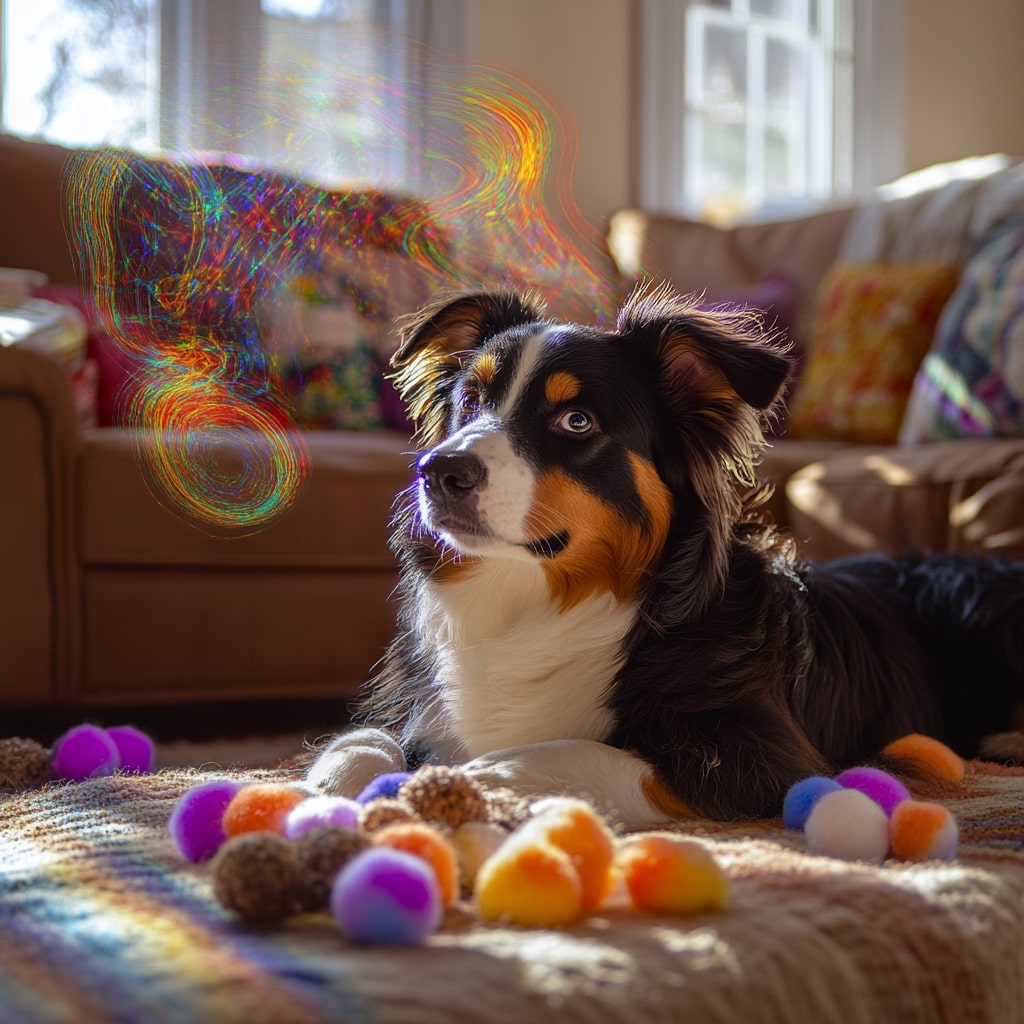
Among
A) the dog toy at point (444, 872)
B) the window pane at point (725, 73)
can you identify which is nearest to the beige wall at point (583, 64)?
the window pane at point (725, 73)

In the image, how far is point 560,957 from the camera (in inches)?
39.0

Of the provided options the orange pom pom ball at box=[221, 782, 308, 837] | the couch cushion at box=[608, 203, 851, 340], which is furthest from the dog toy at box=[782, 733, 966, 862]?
the couch cushion at box=[608, 203, 851, 340]

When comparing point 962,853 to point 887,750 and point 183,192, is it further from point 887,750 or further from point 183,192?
point 183,192

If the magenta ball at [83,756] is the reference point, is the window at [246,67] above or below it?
above

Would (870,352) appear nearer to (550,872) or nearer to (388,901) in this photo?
(550,872)

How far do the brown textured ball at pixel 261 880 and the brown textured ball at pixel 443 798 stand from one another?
0.22 m

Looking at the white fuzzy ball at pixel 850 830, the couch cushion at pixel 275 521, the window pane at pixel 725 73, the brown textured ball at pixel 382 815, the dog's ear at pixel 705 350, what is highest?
the window pane at pixel 725 73

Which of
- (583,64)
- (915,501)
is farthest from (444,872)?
(583,64)

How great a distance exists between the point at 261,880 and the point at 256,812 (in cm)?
31

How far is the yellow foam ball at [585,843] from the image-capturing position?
1156 millimetres

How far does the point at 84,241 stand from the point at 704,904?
90.0 inches

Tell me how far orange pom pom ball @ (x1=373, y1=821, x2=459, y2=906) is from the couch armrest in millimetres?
1720

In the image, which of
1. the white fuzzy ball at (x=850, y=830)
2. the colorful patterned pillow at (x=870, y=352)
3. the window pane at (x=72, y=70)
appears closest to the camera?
the white fuzzy ball at (x=850, y=830)

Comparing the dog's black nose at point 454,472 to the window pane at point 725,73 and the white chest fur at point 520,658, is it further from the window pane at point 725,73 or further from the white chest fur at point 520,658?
the window pane at point 725,73
